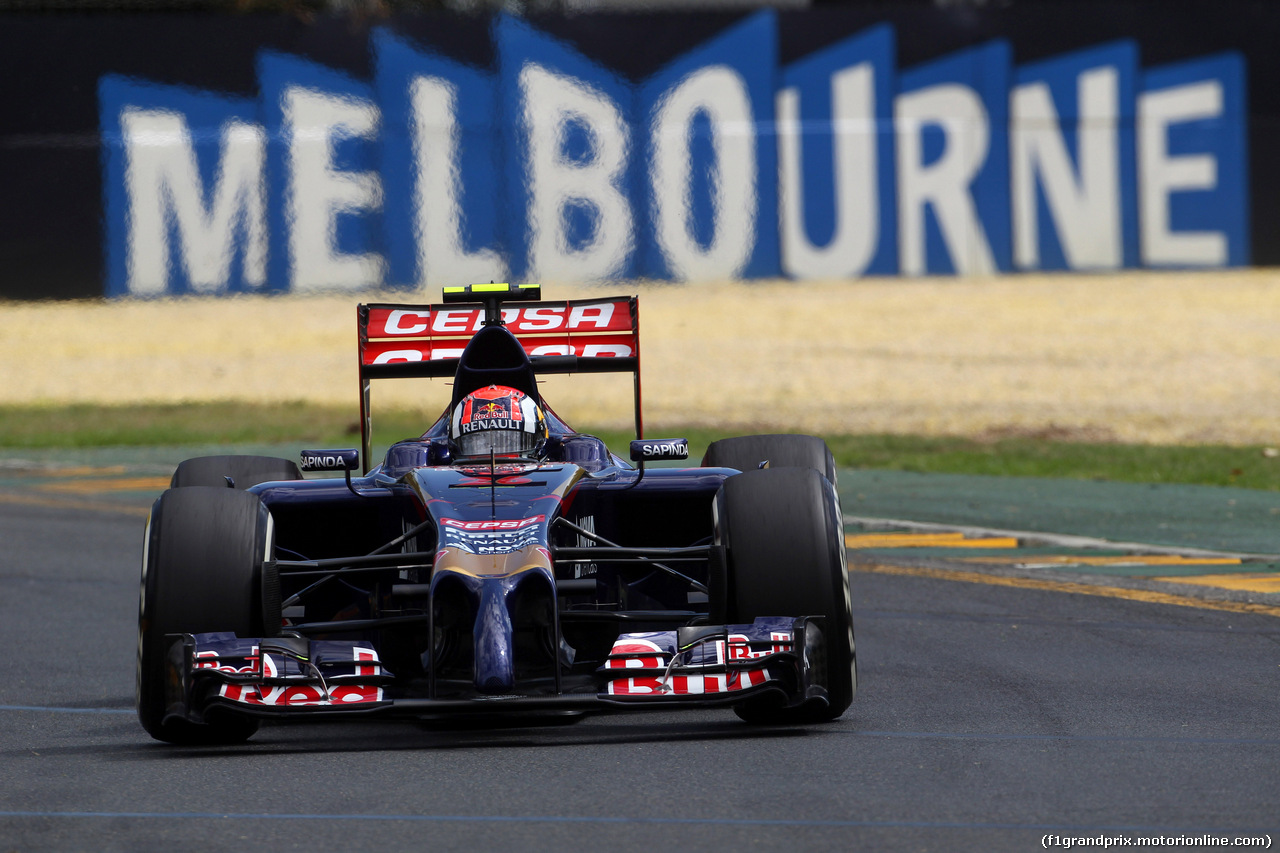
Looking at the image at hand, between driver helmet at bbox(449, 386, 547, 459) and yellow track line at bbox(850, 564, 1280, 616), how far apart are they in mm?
3867

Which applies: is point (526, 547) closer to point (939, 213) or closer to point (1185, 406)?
point (1185, 406)

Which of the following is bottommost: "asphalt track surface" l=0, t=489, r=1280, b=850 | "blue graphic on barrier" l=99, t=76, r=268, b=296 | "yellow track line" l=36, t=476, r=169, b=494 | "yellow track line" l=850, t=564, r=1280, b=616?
"asphalt track surface" l=0, t=489, r=1280, b=850

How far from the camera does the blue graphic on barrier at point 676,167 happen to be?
26.3m

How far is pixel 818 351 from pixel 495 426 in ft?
60.8

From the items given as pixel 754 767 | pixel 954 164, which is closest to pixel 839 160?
pixel 954 164

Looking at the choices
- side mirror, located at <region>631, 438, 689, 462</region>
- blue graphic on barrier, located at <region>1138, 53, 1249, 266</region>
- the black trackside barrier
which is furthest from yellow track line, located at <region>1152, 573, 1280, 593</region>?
blue graphic on barrier, located at <region>1138, 53, 1249, 266</region>

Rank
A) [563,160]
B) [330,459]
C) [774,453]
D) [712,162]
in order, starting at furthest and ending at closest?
[712,162], [563,160], [774,453], [330,459]

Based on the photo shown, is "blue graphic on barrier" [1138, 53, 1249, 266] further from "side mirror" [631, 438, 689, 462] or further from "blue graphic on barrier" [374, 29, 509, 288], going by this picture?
"side mirror" [631, 438, 689, 462]

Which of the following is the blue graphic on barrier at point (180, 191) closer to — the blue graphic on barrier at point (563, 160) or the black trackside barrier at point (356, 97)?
the black trackside barrier at point (356, 97)

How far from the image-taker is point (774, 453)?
8.51 meters

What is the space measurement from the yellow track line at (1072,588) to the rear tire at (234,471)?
3.92m

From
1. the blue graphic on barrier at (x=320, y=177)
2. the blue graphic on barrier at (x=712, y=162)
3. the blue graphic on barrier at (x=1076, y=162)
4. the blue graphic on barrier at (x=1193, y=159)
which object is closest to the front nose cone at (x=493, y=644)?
the blue graphic on barrier at (x=320, y=177)

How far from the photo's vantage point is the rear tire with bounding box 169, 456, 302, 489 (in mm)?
8406

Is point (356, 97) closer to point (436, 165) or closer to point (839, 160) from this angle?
point (436, 165)
